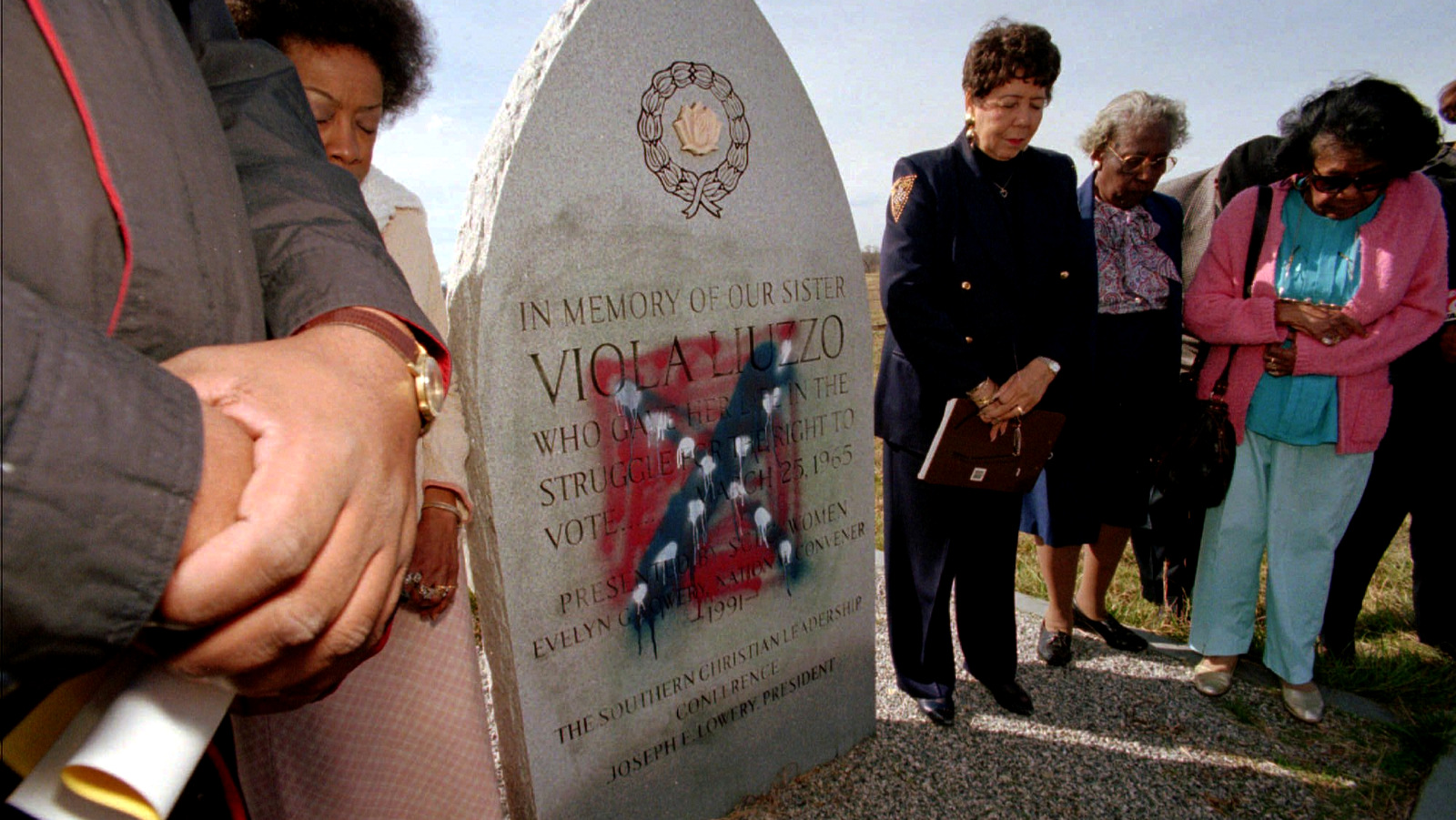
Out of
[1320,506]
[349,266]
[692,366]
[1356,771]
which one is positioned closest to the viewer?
[349,266]

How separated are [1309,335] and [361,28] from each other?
3113 millimetres

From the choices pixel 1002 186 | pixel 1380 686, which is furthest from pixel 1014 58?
pixel 1380 686

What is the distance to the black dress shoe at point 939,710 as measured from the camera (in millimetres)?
2775

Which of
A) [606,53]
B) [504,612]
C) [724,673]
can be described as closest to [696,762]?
[724,673]

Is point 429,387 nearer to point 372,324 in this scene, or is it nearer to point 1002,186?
point 372,324

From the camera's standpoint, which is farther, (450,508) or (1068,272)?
(1068,272)

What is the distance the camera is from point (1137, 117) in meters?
2.94

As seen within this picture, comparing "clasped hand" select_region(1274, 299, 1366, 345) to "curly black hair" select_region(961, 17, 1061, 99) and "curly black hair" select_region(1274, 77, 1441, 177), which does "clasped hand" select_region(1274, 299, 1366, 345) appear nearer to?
"curly black hair" select_region(1274, 77, 1441, 177)

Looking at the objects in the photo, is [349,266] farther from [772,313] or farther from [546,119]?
[772,313]

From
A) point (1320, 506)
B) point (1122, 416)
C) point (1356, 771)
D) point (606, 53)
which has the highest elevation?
point (606, 53)

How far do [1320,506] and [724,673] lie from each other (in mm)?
2279

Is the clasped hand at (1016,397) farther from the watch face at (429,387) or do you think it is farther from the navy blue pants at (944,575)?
the watch face at (429,387)

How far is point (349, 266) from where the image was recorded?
77 cm

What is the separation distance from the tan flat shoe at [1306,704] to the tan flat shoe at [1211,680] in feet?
0.64
